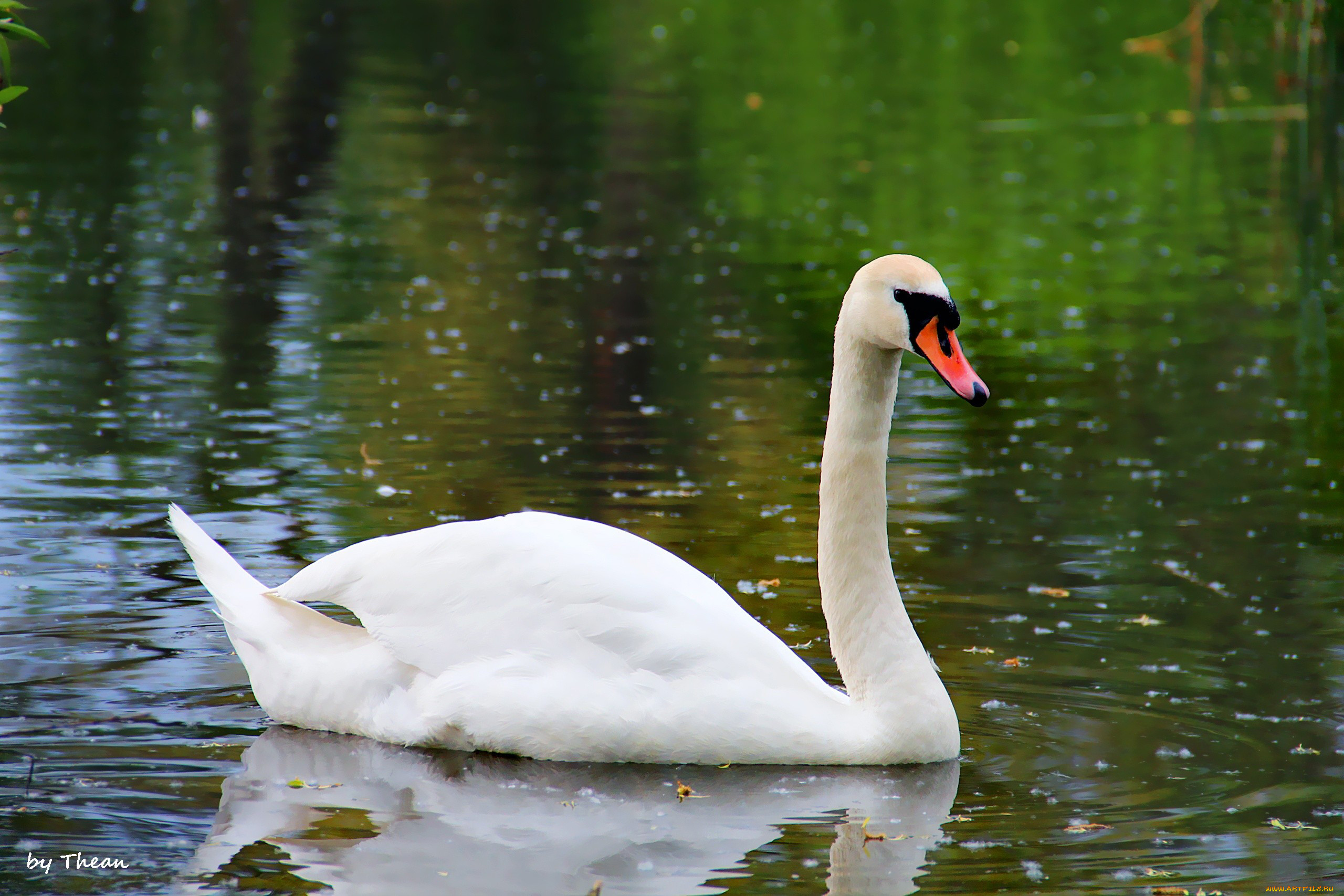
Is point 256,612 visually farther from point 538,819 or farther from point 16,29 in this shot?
point 16,29

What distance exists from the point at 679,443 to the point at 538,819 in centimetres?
593

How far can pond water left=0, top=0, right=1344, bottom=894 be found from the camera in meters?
6.09

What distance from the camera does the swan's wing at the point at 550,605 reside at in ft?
21.4

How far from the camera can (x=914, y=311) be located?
6.45 m

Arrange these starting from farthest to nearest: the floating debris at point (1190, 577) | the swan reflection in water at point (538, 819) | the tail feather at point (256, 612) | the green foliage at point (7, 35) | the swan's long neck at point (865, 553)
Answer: the floating debris at point (1190, 577)
the tail feather at point (256, 612)
the swan's long neck at point (865, 553)
the green foliage at point (7, 35)
the swan reflection in water at point (538, 819)

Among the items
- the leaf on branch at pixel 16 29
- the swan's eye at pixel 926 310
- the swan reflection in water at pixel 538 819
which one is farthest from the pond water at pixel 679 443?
the leaf on branch at pixel 16 29

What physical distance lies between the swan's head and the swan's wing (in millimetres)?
1103

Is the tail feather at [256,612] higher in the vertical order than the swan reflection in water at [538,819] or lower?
higher

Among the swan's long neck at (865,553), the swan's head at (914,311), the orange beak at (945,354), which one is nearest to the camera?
the orange beak at (945,354)

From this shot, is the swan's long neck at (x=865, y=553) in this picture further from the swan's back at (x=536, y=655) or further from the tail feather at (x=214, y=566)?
the tail feather at (x=214, y=566)

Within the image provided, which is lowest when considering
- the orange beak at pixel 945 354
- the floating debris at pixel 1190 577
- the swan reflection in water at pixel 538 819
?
the swan reflection in water at pixel 538 819

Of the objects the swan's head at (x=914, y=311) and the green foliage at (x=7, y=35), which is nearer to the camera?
the green foliage at (x=7, y=35)

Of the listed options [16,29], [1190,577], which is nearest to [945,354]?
[16,29]

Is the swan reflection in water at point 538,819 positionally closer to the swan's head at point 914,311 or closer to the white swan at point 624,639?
the white swan at point 624,639
